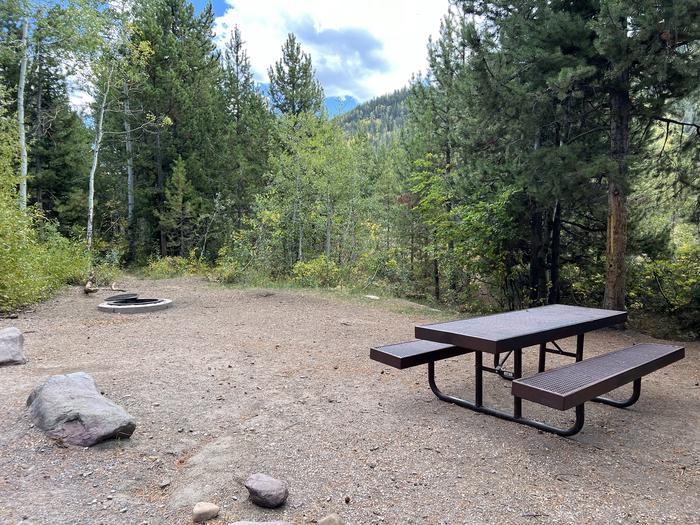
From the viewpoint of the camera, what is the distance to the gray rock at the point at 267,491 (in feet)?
6.46

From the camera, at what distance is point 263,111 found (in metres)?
17.2

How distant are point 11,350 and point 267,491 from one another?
135 inches

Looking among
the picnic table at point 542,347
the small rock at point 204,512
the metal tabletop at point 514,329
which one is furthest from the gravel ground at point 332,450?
the metal tabletop at point 514,329

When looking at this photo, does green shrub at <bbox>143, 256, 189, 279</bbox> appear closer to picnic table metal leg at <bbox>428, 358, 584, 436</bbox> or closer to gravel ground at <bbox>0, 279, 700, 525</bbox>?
gravel ground at <bbox>0, 279, 700, 525</bbox>

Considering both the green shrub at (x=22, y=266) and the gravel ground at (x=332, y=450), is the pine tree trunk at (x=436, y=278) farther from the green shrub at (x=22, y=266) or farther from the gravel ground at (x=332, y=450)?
the green shrub at (x=22, y=266)

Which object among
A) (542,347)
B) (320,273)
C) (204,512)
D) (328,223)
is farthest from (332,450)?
(328,223)

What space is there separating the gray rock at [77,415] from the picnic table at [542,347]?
1724 millimetres

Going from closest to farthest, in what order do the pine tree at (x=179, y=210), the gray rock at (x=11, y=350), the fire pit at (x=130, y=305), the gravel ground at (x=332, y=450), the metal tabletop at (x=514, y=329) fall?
1. the gravel ground at (x=332, y=450)
2. the metal tabletop at (x=514, y=329)
3. the gray rock at (x=11, y=350)
4. the fire pit at (x=130, y=305)
5. the pine tree at (x=179, y=210)

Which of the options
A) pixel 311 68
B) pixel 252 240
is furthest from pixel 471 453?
pixel 311 68

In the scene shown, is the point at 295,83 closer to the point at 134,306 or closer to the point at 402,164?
the point at 402,164

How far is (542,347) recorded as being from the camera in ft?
12.7

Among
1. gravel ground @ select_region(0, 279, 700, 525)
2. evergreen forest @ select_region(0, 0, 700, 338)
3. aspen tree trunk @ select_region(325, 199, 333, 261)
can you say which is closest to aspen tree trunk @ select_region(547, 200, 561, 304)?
evergreen forest @ select_region(0, 0, 700, 338)

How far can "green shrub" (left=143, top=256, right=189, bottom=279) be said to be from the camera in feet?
42.0

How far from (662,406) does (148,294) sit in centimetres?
855
